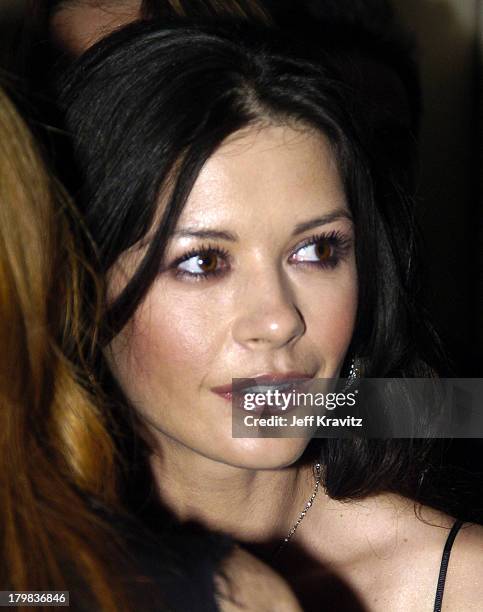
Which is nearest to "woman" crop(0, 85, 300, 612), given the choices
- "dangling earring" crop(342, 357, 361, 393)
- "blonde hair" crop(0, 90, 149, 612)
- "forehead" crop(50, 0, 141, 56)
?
"blonde hair" crop(0, 90, 149, 612)

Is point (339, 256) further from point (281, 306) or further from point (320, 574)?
point (320, 574)

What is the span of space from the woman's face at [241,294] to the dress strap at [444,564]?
9.5 inches

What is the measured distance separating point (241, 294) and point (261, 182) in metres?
0.11

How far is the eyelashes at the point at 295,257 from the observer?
1014mm

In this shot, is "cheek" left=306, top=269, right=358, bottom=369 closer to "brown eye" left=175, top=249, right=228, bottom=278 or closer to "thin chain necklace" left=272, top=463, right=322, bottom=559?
"brown eye" left=175, top=249, right=228, bottom=278

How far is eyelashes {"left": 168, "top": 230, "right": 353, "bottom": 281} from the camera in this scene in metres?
1.01

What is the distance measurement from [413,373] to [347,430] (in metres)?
0.12

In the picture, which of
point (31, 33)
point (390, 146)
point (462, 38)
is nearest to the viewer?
point (31, 33)

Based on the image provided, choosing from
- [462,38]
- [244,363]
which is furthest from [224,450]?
[462,38]

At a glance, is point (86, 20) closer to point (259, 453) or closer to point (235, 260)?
point (235, 260)

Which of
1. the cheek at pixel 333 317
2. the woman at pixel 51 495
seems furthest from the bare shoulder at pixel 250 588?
the cheek at pixel 333 317

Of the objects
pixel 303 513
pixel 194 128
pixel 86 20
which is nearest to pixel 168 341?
pixel 194 128

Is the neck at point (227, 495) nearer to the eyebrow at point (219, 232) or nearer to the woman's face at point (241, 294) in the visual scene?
the woman's face at point (241, 294)

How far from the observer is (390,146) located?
166 centimetres
